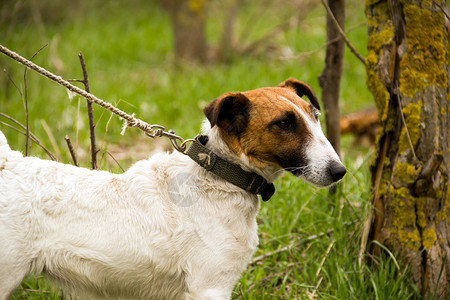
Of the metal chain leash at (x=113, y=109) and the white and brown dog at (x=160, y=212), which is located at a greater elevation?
the metal chain leash at (x=113, y=109)

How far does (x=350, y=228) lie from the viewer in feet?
12.2

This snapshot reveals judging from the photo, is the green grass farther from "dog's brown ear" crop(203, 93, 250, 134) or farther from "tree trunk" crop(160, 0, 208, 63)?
"dog's brown ear" crop(203, 93, 250, 134)

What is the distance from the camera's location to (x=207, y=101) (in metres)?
7.20

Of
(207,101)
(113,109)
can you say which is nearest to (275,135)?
(113,109)

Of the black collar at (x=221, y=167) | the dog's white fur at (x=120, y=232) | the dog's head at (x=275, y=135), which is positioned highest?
the dog's head at (x=275, y=135)

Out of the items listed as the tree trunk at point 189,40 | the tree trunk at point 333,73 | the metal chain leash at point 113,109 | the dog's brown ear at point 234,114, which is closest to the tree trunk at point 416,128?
the tree trunk at point 333,73

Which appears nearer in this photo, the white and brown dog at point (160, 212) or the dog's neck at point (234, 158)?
the white and brown dog at point (160, 212)

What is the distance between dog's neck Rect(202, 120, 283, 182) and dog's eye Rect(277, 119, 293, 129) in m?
0.24

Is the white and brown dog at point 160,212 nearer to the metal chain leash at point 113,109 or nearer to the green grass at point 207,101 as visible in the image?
the metal chain leash at point 113,109

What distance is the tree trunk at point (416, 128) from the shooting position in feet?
10.1

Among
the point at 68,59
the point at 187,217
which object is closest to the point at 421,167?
the point at 187,217

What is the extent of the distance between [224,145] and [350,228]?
1587 mm

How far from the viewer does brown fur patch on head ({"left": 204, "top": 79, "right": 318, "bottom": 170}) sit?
256 cm

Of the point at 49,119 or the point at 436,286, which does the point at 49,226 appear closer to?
the point at 436,286
